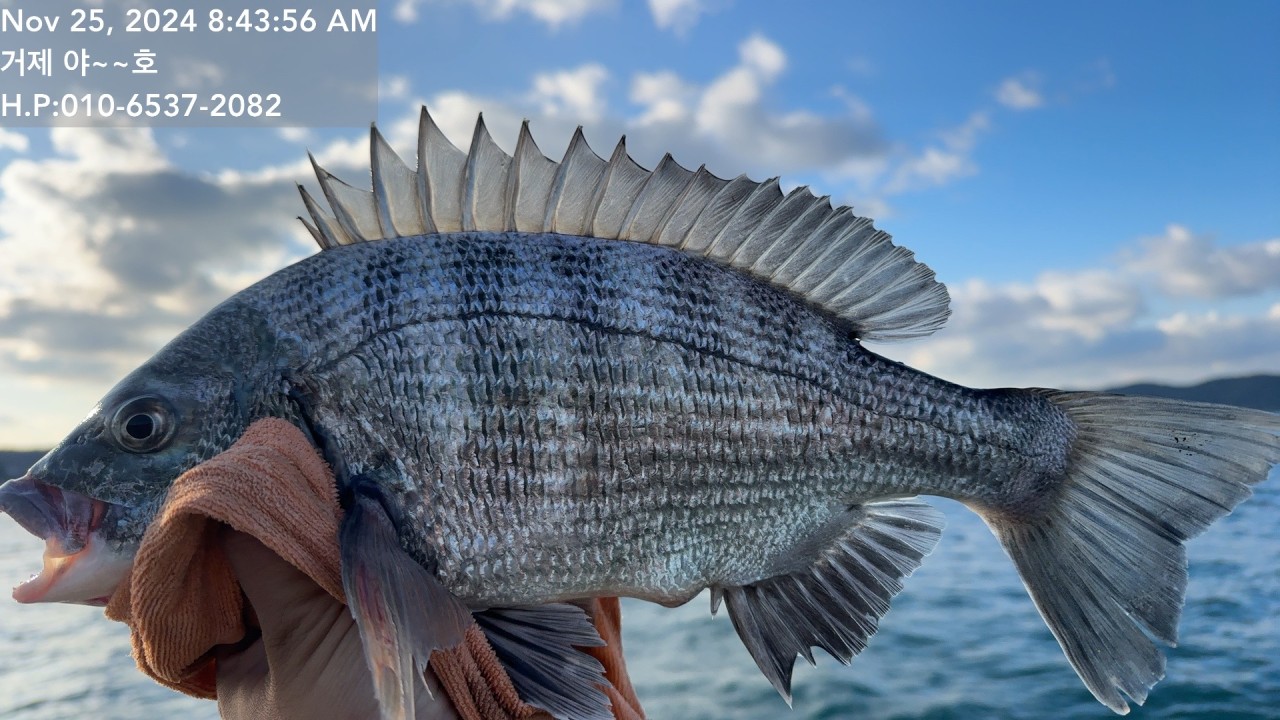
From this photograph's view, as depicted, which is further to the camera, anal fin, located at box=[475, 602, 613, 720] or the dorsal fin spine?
the dorsal fin spine

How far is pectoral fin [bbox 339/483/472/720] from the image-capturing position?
148cm

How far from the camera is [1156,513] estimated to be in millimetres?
1971

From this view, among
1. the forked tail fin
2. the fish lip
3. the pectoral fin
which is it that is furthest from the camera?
the forked tail fin

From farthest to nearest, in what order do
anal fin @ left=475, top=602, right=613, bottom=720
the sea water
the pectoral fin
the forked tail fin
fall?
the sea water < the forked tail fin < anal fin @ left=475, top=602, right=613, bottom=720 < the pectoral fin

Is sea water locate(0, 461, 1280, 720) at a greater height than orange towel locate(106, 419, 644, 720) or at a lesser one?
lesser

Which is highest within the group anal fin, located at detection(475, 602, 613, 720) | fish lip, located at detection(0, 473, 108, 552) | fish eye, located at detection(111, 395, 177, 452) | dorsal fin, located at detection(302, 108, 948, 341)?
dorsal fin, located at detection(302, 108, 948, 341)

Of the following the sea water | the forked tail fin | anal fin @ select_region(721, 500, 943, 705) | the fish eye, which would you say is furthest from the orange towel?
the sea water

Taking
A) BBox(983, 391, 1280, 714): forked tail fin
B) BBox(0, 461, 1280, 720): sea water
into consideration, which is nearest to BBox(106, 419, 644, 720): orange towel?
BBox(983, 391, 1280, 714): forked tail fin

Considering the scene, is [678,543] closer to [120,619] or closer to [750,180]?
[750,180]

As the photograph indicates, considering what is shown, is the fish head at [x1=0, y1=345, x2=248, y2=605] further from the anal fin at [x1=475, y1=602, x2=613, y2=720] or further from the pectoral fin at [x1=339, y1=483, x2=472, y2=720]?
the anal fin at [x1=475, y1=602, x2=613, y2=720]

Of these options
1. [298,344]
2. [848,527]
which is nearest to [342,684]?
[298,344]

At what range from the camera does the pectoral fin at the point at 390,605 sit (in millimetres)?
1479

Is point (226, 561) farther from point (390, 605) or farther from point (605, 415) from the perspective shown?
point (605, 415)

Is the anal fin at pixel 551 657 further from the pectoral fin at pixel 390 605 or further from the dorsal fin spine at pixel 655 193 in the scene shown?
the dorsal fin spine at pixel 655 193
